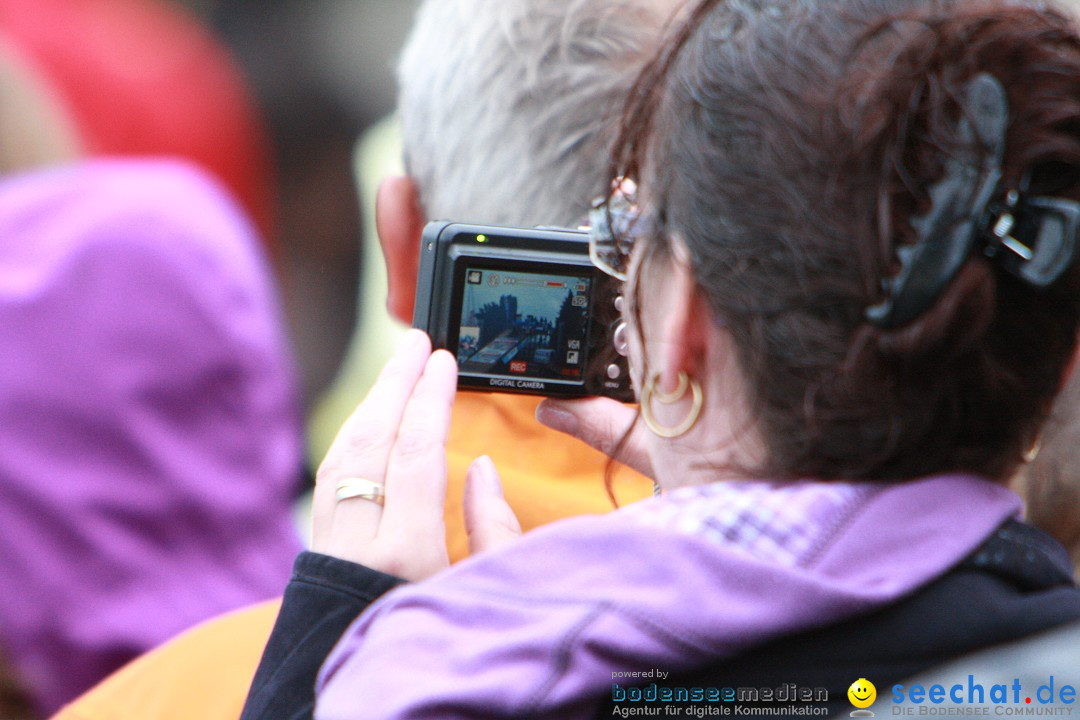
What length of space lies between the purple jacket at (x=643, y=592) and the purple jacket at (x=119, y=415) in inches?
37.2

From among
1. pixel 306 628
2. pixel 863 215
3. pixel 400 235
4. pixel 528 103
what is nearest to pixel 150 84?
pixel 400 235

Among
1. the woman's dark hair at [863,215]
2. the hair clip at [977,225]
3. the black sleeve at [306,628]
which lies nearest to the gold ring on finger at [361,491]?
the black sleeve at [306,628]

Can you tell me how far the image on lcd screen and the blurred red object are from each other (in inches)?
71.3

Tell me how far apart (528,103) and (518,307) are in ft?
0.95

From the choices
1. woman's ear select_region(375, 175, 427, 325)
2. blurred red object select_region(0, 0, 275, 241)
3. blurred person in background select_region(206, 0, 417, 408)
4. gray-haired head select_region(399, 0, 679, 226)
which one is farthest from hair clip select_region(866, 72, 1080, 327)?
blurred person in background select_region(206, 0, 417, 408)

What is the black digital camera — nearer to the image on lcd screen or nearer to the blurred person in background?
the image on lcd screen

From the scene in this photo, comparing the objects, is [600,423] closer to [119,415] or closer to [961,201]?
[961,201]

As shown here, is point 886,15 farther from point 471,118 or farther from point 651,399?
point 471,118

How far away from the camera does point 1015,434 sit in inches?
33.9

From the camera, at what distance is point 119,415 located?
166cm

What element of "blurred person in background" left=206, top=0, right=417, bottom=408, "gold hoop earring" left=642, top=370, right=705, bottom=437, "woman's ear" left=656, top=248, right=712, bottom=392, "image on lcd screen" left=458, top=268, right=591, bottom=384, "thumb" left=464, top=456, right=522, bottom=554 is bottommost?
"blurred person in background" left=206, top=0, right=417, bottom=408

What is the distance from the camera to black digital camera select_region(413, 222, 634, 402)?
122cm

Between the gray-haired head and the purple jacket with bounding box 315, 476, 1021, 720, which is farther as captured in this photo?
the gray-haired head

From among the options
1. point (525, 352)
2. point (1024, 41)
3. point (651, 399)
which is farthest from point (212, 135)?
point (1024, 41)
